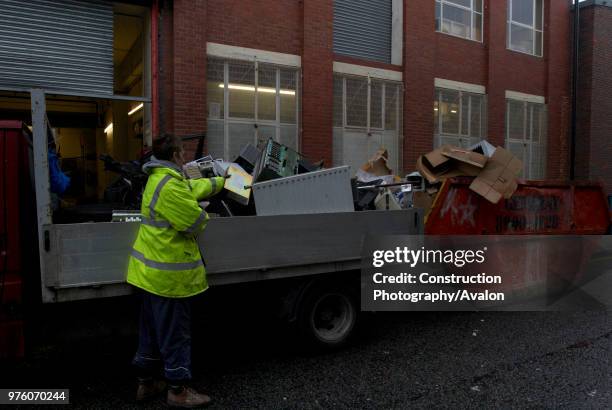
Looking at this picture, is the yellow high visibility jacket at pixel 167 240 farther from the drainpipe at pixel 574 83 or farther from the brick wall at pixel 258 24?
the drainpipe at pixel 574 83

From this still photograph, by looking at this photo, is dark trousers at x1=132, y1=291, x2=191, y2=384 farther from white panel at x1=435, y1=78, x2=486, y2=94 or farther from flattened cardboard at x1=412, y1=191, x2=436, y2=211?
white panel at x1=435, y1=78, x2=486, y2=94

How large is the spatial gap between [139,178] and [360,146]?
680cm

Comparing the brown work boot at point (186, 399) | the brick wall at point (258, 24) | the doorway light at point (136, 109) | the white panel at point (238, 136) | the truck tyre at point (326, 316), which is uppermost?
the brick wall at point (258, 24)

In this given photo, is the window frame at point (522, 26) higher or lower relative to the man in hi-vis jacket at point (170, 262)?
higher

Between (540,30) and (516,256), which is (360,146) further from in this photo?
(540,30)

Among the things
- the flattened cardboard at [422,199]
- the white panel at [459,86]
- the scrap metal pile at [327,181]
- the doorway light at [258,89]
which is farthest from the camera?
the white panel at [459,86]

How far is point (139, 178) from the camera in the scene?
4551 millimetres

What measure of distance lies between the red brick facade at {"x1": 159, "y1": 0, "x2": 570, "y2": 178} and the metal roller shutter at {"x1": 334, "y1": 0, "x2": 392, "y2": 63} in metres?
0.33

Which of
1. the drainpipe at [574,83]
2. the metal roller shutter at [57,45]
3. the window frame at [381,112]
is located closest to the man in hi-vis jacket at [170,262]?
the metal roller shutter at [57,45]

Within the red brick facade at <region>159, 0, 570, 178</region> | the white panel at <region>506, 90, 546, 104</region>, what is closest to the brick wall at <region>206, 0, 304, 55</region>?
the red brick facade at <region>159, 0, 570, 178</region>

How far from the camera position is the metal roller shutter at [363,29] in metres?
10.5

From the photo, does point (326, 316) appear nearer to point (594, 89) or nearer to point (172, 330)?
point (172, 330)

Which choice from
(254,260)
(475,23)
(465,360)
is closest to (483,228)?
(465,360)

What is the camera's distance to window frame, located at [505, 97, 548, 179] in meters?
13.7
